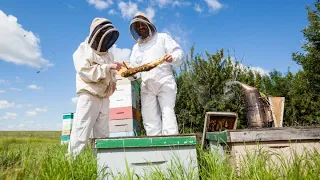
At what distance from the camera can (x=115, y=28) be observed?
3.47m

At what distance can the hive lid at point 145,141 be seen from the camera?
2.35 m

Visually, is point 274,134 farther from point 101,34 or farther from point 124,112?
point 124,112

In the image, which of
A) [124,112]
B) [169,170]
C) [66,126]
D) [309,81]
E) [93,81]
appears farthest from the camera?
[309,81]

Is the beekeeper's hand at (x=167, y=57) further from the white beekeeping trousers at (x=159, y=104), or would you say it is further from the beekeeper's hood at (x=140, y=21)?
the beekeeper's hood at (x=140, y=21)

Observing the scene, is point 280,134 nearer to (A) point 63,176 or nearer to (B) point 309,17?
(A) point 63,176

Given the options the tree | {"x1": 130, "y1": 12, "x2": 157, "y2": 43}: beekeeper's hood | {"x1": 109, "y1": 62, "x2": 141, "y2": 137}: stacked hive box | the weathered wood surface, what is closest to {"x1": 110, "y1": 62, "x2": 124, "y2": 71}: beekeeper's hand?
{"x1": 130, "y1": 12, "x2": 157, "y2": 43}: beekeeper's hood

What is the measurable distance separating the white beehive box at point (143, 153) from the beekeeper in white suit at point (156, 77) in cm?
102

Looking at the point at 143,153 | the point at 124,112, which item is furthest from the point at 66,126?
the point at 143,153

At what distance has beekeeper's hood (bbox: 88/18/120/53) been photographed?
3.41 metres

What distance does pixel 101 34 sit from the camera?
3469 millimetres

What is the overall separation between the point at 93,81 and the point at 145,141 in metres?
1.25

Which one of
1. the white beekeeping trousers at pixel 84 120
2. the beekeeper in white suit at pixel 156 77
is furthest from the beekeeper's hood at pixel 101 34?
the white beekeeping trousers at pixel 84 120

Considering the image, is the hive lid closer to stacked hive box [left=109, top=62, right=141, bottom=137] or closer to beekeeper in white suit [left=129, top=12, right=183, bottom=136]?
beekeeper in white suit [left=129, top=12, right=183, bottom=136]

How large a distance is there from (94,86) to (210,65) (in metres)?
6.75
